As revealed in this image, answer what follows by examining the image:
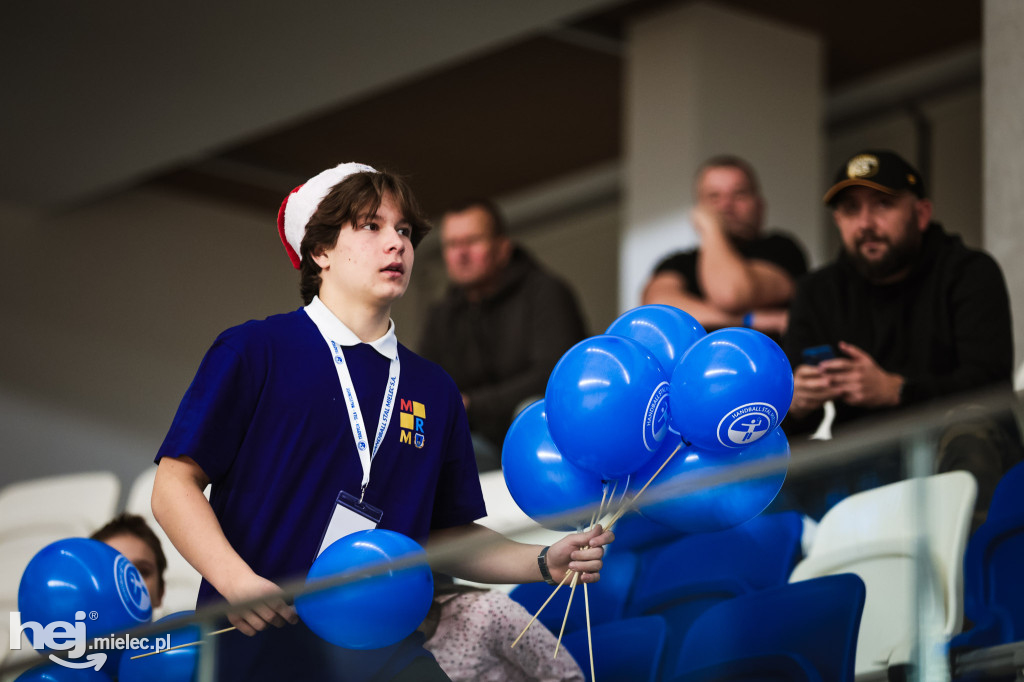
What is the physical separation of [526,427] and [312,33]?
4351 mm

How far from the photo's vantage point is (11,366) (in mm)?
8992

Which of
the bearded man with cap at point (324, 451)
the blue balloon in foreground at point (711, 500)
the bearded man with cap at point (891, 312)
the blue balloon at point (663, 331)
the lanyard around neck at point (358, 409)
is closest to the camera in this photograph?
the blue balloon in foreground at point (711, 500)

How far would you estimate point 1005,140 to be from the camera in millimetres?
4871

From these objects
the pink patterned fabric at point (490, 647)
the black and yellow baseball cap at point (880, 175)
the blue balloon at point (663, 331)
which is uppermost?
the black and yellow baseball cap at point (880, 175)

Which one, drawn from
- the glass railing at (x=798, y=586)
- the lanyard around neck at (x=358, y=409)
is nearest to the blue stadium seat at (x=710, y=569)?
the glass railing at (x=798, y=586)

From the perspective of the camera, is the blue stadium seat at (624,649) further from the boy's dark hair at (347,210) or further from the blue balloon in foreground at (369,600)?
the boy's dark hair at (347,210)

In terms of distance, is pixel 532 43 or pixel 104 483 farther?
pixel 532 43

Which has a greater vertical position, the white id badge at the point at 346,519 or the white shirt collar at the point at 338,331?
the white shirt collar at the point at 338,331

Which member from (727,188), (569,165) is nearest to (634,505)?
(727,188)

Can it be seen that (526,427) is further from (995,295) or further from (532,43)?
(532,43)

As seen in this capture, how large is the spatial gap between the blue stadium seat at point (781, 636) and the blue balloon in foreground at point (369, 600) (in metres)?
0.43

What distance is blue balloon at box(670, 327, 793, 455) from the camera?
2.23 meters

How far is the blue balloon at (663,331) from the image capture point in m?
2.60

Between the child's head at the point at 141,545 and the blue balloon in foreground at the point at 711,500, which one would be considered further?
the child's head at the point at 141,545
